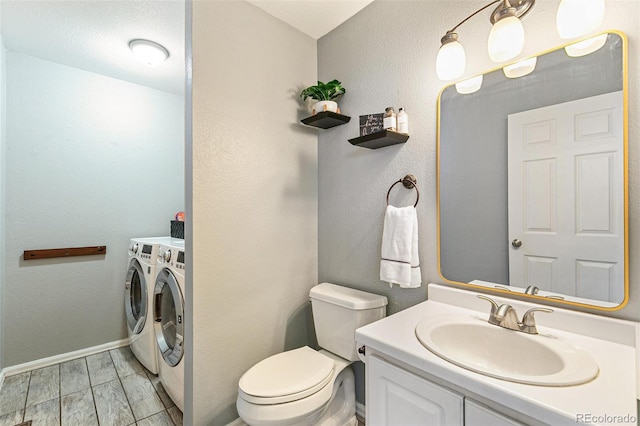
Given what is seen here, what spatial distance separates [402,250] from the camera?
133cm

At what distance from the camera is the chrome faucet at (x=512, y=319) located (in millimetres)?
939

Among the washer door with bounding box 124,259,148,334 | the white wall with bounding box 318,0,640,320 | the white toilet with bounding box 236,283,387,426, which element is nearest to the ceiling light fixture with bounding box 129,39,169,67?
the white wall with bounding box 318,0,640,320

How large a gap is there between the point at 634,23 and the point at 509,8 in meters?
0.37

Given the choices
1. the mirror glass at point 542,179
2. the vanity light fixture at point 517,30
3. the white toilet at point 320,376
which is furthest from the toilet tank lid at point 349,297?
the vanity light fixture at point 517,30

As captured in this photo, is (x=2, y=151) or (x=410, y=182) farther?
(x=2, y=151)

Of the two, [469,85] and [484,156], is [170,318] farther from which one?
[469,85]

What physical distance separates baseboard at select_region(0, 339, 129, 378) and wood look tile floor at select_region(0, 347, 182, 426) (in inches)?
1.5

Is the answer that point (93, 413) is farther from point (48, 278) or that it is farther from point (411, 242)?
point (411, 242)

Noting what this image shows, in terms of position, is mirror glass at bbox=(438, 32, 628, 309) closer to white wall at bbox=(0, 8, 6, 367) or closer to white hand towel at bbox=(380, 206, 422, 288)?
white hand towel at bbox=(380, 206, 422, 288)

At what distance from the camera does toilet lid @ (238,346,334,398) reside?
46.5 inches

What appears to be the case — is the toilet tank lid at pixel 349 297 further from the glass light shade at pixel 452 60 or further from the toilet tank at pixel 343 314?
the glass light shade at pixel 452 60

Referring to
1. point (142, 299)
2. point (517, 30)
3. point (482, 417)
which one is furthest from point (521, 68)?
point (142, 299)

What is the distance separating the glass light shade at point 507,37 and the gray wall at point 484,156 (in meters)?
A: 0.14

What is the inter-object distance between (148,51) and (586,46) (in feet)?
8.31
